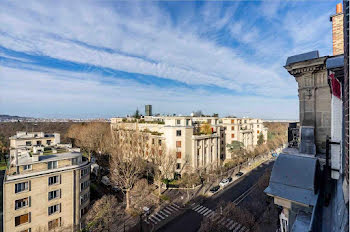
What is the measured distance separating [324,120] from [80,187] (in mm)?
22623

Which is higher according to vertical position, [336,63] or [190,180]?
[336,63]

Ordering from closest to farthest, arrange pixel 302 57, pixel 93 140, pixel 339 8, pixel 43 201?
pixel 302 57 < pixel 339 8 < pixel 43 201 < pixel 93 140

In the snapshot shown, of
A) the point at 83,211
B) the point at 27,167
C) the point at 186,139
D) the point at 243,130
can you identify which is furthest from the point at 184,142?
the point at 243,130

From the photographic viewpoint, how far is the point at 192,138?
Result: 31.0 metres

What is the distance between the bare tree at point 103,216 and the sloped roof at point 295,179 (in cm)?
1868

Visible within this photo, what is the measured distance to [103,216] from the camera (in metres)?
19.0

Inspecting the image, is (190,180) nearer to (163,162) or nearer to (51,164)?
(163,162)

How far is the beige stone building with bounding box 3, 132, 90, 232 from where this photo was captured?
1513 centimetres

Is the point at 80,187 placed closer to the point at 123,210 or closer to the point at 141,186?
the point at 123,210

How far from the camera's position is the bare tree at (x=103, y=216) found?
18.2 m

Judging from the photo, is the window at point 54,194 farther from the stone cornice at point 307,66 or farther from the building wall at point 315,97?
the stone cornice at point 307,66

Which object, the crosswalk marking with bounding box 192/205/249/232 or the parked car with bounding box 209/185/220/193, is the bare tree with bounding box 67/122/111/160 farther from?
the crosswalk marking with bounding box 192/205/249/232

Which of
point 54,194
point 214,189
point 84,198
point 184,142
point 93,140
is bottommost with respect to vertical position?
point 214,189

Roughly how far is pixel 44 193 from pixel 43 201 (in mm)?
754
